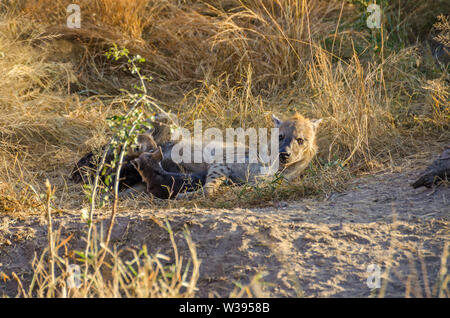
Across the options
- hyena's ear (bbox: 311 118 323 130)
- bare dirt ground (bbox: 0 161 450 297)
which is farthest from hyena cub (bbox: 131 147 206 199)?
hyena's ear (bbox: 311 118 323 130)

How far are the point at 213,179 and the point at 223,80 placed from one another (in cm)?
182

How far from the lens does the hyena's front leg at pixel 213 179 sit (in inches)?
174

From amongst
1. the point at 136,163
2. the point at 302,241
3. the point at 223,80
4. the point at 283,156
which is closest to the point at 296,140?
the point at 283,156

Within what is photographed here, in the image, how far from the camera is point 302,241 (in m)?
3.05

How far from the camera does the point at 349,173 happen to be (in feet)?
14.5

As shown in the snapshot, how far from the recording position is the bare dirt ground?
8.73 ft

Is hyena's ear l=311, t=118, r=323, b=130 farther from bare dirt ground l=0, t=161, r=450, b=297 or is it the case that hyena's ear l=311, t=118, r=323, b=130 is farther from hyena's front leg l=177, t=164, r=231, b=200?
bare dirt ground l=0, t=161, r=450, b=297

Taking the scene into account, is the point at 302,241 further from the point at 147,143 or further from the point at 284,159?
the point at 147,143

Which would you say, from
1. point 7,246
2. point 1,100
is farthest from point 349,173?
point 1,100

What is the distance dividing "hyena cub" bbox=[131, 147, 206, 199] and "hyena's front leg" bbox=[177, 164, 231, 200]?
6cm

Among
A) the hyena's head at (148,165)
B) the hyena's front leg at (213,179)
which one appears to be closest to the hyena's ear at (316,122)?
the hyena's front leg at (213,179)

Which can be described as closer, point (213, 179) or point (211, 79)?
point (213, 179)

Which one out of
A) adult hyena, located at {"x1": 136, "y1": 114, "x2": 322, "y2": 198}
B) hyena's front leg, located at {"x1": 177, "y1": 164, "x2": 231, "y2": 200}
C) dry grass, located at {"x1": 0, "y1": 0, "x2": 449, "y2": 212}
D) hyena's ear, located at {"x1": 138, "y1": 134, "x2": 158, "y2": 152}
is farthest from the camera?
dry grass, located at {"x1": 0, "y1": 0, "x2": 449, "y2": 212}

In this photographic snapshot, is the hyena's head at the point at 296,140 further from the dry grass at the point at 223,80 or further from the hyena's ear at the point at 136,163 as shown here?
the hyena's ear at the point at 136,163
